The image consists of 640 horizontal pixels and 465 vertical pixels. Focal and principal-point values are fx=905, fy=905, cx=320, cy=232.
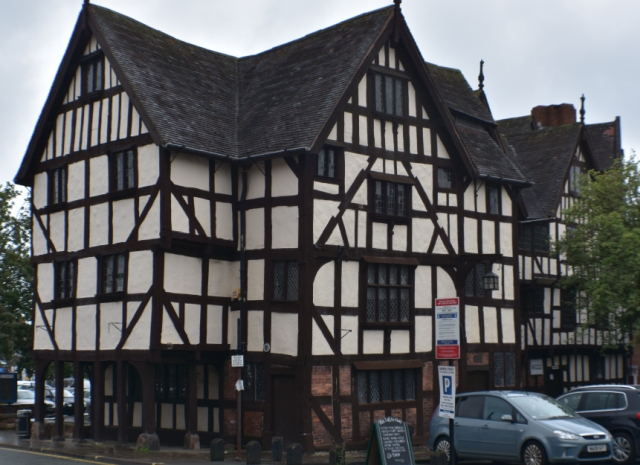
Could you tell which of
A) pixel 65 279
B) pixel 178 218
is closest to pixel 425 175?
pixel 178 218

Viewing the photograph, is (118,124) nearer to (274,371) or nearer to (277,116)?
(277,116)

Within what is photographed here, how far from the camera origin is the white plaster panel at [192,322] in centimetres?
2539

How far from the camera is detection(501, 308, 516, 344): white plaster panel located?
30.6 metres

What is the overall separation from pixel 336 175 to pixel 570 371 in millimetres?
17269

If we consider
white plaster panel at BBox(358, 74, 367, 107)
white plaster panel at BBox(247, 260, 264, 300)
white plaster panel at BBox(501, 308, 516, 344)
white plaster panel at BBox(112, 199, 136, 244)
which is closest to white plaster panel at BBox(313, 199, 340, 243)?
white plaster panel at BBox(247, 260, 264, 300)

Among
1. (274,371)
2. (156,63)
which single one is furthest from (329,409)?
(156,63)

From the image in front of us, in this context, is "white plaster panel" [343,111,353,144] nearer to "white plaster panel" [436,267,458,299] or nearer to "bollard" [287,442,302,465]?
"white plaster panel" [436,267,458,299]

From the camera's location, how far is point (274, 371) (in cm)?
2509

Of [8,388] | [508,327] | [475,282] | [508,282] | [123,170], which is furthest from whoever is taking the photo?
[8,388]

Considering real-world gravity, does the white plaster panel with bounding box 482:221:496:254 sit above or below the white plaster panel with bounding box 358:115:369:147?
below

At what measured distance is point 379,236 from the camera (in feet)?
87.8

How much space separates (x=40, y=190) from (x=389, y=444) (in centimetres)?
1730

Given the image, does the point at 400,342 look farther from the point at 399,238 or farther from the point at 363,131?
the point at 363,131

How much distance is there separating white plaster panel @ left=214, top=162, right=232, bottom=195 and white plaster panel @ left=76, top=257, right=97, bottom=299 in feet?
14.4
